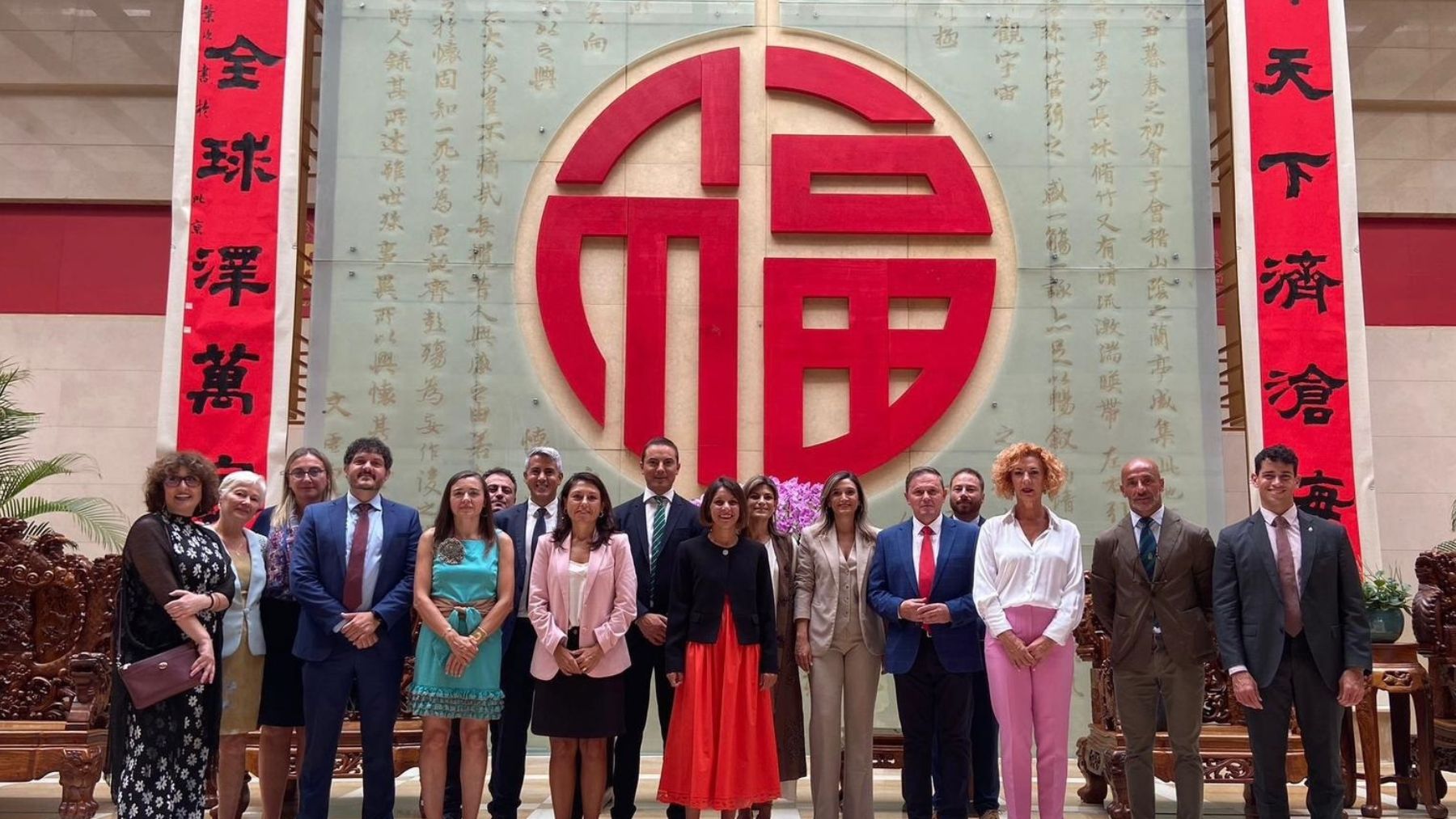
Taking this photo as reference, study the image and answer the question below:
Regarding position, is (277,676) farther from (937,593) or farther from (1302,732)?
(1302,732)

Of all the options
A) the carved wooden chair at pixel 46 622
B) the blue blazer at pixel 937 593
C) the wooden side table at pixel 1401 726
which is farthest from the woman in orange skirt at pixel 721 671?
the wooden side table at pixel 1401 726

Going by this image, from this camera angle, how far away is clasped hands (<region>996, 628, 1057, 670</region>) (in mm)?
3447

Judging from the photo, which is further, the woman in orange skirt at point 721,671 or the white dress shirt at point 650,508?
the white dress shirt at point 650,508

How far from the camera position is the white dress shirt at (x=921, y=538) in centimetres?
375

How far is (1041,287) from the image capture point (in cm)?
581

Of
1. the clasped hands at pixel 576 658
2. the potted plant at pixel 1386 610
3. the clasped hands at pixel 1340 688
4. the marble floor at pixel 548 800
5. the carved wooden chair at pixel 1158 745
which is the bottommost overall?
the marble floor at pixel 548 800

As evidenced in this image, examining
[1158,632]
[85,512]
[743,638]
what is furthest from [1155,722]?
[85,512]

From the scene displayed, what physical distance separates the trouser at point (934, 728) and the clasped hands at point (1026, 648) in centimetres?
24

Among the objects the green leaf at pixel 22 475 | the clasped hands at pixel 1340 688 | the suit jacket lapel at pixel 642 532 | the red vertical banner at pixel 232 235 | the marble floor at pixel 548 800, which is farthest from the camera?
the green leaf at pixel 22 475

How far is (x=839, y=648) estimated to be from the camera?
3.72 meters

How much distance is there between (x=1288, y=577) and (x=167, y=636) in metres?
3.05

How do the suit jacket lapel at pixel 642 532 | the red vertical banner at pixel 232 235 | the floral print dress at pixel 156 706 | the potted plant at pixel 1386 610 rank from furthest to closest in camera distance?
the red vertical banner at pixel 232 235 → the potted plant at pixel 1386 610 → the suit jacket lapel at pixel 642 532 → the floral print dress at pixel 156 706

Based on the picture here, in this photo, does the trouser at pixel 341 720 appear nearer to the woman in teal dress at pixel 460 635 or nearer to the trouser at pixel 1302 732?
the woman in teal dress at pixel 460 635

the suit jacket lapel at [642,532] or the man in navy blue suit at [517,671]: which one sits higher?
the suit jacket lapel at [642,532]
